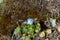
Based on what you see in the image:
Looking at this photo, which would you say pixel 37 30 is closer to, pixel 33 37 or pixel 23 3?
pixel 33 37

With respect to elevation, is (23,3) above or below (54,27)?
above

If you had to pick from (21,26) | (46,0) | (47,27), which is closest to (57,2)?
(46,0)

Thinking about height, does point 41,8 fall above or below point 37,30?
above

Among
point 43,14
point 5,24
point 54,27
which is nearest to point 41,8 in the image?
point 43,14

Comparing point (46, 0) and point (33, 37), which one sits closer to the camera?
point (33, 37)

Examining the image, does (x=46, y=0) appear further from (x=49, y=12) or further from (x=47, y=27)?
(x=47, y=27)

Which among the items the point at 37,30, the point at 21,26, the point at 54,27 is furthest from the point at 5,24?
the point at 54,27

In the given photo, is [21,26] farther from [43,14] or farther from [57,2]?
[57,2]
